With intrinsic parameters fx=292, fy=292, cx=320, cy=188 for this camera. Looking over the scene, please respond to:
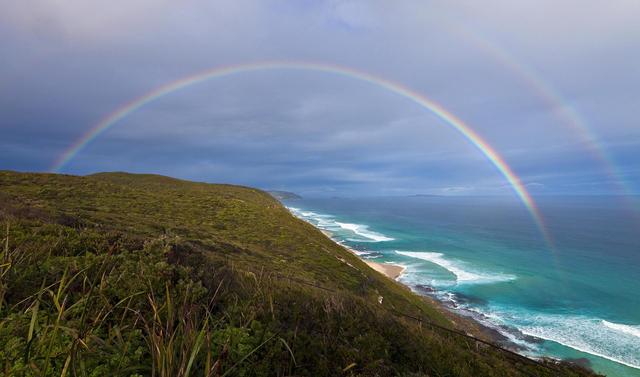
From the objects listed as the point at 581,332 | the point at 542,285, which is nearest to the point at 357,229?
the point at 542,285

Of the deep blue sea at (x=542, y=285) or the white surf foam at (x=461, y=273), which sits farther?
the white surf foam at (x=461, y=273)

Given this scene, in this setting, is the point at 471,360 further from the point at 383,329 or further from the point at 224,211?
the point at 224,211

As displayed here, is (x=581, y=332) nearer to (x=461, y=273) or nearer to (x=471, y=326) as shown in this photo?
(x=471, y=326)

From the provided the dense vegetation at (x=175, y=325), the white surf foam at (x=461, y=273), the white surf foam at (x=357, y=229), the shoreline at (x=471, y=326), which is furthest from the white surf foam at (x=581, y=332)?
the white surf foam at (x=357, y=229)

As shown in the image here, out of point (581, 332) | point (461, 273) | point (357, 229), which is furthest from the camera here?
point (357, 229)

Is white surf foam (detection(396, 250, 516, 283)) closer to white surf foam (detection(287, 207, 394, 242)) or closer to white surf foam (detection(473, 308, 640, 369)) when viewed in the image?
white surf foam (detection(473, 308, 640, 369))

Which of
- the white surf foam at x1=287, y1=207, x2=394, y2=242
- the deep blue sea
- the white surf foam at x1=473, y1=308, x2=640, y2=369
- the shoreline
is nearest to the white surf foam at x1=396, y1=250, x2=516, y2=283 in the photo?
the deep blue sea

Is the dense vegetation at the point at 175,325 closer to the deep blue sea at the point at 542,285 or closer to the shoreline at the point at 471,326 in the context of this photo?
the shoreline at the point at 471,326

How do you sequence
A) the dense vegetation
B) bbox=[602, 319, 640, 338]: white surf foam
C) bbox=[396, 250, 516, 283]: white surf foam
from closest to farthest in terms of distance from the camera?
the dense vegetation, bbox=[602, 319, 640, 338]: white surf foam, bbox=[396, 250, 516, 283]: white surf foam
